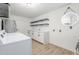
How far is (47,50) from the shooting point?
1.17 meters

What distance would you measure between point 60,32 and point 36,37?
0.45m

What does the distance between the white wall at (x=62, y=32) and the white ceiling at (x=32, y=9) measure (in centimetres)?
7

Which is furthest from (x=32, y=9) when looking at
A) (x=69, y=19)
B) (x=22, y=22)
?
(x=69, y=19)

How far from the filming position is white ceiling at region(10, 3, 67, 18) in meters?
1.12

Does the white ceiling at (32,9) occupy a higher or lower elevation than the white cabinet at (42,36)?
higher

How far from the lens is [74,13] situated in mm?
1224

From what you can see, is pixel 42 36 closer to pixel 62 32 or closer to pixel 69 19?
pixel 62 32

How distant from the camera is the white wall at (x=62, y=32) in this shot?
118 cm

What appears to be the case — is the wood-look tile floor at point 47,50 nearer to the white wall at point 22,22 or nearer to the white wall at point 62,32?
the white wall at point 62,32

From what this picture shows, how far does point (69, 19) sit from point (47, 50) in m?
0.65

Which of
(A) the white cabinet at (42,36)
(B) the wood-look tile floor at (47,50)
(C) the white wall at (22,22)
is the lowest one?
(B) the wood-look tile floor at (47,50)

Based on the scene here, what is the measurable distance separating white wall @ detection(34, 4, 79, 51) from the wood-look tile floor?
78 mm

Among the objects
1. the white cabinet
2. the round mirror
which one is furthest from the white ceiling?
the white cabinet

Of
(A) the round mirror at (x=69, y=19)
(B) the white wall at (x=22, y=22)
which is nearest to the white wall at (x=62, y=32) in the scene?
(A) the round mirror at (x=69, y=19)
